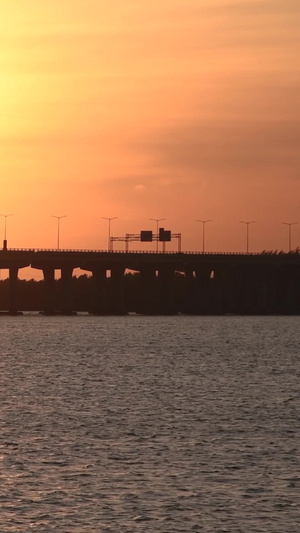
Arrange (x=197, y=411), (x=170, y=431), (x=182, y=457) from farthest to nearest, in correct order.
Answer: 1. (x=197, y=411)
2. (x=170, y=431)
3. (x=182, y=457)

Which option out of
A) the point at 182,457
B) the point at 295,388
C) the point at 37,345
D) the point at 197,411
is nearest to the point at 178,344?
the point at 37,345

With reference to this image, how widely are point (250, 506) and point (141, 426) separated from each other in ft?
72.6

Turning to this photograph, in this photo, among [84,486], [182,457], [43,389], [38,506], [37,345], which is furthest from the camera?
[37,345]

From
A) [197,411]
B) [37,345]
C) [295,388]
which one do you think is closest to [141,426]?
[197,411]

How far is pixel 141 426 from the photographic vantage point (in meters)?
67.7

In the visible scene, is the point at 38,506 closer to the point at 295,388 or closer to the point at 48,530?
the point at 48,530

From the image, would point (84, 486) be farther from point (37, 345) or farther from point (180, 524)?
point (37, 345)

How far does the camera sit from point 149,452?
2270 inches

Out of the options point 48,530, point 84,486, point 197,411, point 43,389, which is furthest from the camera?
point 43,389

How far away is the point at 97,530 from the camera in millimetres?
42250

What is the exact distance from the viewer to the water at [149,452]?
146 feet

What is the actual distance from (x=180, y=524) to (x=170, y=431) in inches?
881

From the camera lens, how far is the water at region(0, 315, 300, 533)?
4444cm

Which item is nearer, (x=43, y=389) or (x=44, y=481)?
(x=44, y=481)
